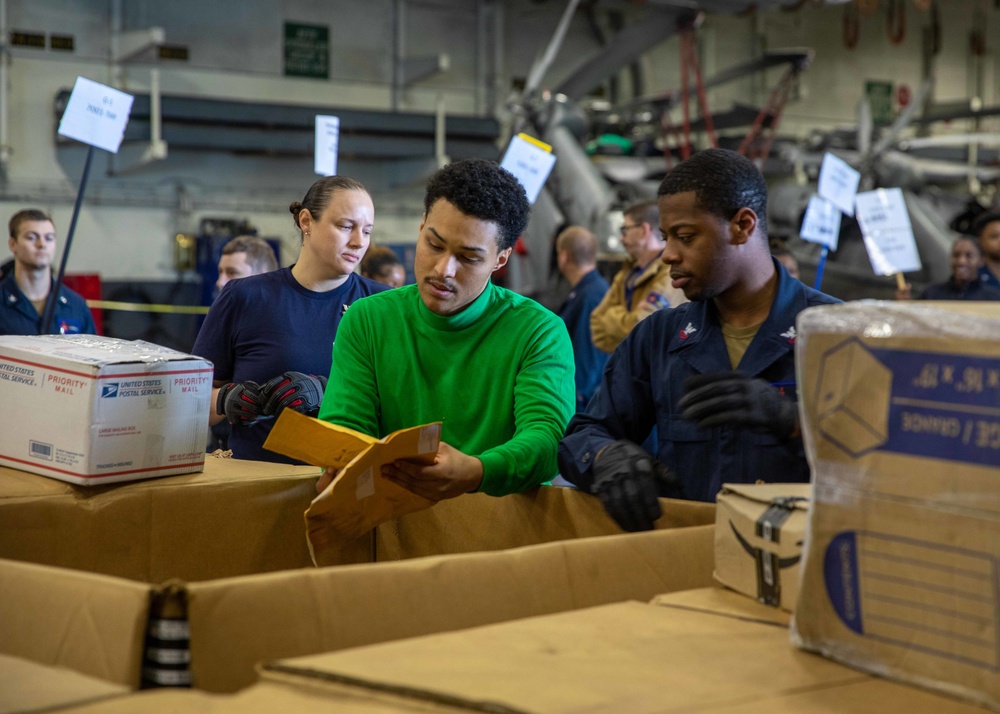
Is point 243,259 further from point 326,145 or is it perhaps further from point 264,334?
point 264,334

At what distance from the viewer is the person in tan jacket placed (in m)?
3.92

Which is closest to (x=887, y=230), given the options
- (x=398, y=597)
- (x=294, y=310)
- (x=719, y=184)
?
(x=294, y=310)

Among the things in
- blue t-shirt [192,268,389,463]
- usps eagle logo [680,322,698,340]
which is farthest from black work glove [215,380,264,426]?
usps eagle logo [680,322,698,340]

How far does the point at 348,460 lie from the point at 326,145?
2.75m

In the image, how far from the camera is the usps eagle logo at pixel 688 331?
5.94ft

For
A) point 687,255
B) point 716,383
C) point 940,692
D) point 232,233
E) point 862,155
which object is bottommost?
point 940,692

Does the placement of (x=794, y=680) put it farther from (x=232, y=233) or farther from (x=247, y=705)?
(x=232, y=233)

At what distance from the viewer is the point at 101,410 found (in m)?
1.54

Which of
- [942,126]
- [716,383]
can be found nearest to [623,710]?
[716,383]

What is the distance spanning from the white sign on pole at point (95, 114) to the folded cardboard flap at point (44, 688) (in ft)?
9.42

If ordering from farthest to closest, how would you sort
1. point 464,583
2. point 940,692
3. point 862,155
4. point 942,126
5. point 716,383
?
1. point 942,126
2. point 862,155
3. point 716,383
4. point 464,583
5. point 940,692

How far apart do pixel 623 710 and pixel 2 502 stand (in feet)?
3.33

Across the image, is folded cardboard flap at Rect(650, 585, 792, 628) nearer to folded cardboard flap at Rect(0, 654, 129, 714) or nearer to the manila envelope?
the manila envelope

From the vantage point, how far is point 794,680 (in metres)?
0.93
